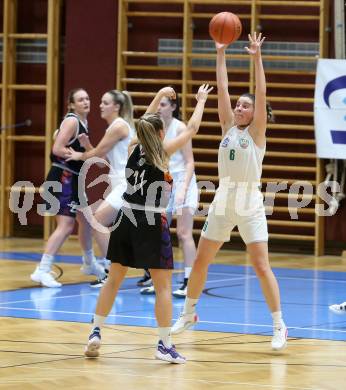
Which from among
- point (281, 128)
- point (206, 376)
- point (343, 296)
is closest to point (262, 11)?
point (281, 128)

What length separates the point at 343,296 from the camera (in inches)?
358

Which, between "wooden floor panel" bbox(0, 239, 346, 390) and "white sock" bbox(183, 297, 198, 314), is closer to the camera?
"wooden floor panel" bbox(0, 239, 346, 390)

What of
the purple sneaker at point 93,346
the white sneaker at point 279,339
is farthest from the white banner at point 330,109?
the purple sneaker at point 93,346

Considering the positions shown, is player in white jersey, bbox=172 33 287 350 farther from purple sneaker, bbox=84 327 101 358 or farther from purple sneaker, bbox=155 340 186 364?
purple sneaker, bbox=84 327 101 358

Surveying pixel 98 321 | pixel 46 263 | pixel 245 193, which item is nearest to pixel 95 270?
pixel 46 263

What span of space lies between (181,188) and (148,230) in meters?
2.93

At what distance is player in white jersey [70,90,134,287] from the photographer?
29.3ft

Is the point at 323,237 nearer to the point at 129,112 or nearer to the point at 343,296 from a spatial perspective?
the point at 343,296

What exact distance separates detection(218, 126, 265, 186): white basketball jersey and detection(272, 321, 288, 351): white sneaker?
3.18ft

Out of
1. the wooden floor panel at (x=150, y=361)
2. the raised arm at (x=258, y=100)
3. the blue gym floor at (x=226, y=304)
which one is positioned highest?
the raised arm at (x=258, y=100)

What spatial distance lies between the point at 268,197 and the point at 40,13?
172 inches

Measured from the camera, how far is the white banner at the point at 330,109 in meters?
12.2

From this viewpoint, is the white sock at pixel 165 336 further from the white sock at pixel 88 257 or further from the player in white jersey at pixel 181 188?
the white sock at pixel 88 257

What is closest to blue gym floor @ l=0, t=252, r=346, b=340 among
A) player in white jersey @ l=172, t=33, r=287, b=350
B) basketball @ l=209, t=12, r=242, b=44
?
player in white jersey @ l=172, t=33, r=287, b=350
